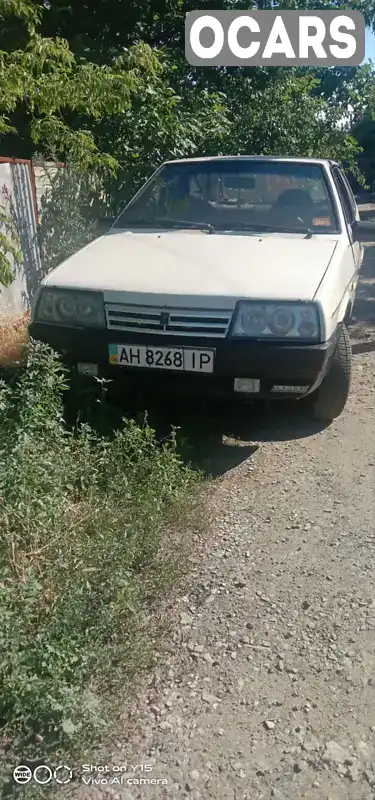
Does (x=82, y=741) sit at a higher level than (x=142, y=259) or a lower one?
lower

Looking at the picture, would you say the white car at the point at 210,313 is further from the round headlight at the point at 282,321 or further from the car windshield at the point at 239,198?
the car windshield at the point at 239,198

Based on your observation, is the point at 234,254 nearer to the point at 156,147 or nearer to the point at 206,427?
the point at 206,427

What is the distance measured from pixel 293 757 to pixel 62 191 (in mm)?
6178

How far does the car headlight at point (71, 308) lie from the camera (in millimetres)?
3449

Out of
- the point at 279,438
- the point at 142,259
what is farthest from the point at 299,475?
the point at 142,259

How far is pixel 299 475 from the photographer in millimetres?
3576

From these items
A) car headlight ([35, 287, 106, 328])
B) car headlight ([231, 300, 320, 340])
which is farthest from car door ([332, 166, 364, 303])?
car headlight ([35, 287, 106, 328])

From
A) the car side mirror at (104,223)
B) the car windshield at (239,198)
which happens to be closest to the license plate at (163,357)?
the car windshield at (239,198)

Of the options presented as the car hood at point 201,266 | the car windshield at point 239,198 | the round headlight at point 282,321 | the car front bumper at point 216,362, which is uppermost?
the car windshield at point 239,198

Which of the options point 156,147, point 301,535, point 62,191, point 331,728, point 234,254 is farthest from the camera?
point 156,147

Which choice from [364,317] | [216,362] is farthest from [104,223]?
[216,362]

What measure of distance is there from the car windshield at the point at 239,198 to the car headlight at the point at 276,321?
1287mm

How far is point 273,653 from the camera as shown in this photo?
2.31 meters

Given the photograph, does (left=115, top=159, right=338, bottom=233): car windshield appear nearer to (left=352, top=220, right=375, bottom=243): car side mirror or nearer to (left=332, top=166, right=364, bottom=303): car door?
(left=332, top=166, right=364, bottom=303): car door
